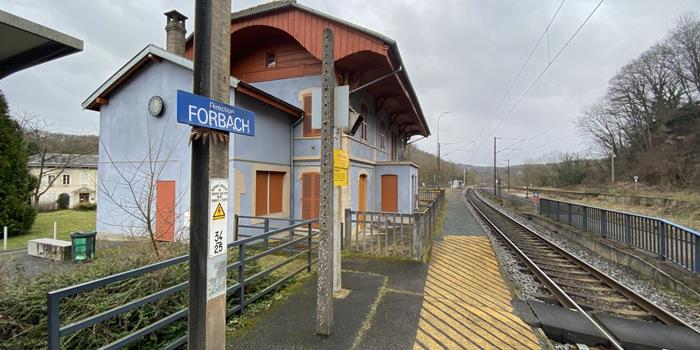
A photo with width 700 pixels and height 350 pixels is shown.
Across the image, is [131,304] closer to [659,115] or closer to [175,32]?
[175,32]

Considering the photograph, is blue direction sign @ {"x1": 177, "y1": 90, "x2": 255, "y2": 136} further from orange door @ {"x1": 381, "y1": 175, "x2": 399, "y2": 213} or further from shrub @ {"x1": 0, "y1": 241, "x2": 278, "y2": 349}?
orange door @ {"x1": 381, "y1": 175, "x2": 399, "y2": 213}

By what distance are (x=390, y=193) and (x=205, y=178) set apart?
12.9 m

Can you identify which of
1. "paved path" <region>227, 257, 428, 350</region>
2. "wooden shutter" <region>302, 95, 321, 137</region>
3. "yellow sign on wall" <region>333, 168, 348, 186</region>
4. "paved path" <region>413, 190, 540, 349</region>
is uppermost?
"wooden shutter" <region>302, 95, 321, 137</region>

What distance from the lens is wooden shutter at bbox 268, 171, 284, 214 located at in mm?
10820

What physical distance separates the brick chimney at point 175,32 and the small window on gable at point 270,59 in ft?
10.4

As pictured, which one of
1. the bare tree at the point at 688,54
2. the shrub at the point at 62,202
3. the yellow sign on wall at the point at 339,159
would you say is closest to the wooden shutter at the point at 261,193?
the yellow sign on wall at the point at 339,159

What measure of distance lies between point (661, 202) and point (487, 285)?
26.4 meters

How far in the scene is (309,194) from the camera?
11.3 m

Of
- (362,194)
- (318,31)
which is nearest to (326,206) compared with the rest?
(318,31)

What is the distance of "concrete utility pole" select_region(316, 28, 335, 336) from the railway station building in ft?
18.4

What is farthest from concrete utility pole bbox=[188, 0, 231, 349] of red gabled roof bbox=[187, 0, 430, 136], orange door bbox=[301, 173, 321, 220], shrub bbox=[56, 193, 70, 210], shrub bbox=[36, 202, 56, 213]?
shrub bbox=[56, 193, 70, 210]

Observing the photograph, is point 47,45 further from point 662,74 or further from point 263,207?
point 662,74

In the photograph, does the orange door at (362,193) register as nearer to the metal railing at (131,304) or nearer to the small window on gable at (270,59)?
the small window on gable at (270,59)

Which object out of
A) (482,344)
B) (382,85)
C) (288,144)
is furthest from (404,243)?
(382,85)
